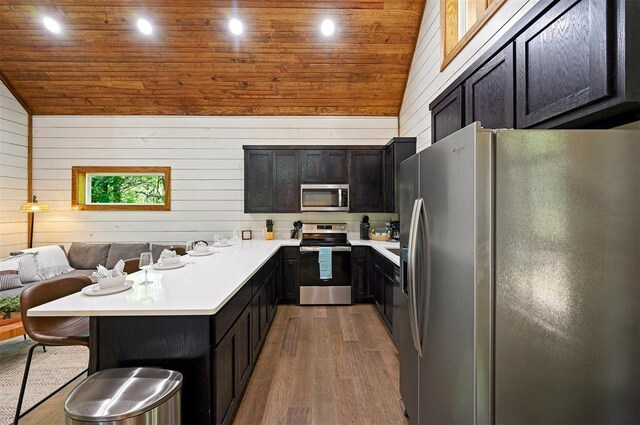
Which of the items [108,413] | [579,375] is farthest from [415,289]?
[108,413]

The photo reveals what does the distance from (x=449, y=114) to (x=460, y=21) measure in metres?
1.46

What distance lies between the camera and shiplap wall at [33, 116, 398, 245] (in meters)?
4.81

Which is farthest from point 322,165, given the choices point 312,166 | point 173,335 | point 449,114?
point 173,335

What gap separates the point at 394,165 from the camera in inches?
165

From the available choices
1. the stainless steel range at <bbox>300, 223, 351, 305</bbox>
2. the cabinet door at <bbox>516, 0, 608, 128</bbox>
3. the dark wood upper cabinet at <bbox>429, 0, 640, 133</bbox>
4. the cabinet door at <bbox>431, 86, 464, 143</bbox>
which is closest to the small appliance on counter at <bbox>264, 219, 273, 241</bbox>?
the stainless steel range at <bbox>300, 223, 351, 305</bbox>

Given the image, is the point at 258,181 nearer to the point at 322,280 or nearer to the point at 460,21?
the point at 322,280

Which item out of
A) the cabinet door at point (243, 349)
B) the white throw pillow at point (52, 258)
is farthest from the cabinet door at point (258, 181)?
the white throw pillow at point (52, 258)

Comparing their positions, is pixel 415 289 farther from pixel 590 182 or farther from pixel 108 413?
pixel 108 413

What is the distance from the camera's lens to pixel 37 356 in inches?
113

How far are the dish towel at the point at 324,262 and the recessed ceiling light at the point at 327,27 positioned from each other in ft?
9.14

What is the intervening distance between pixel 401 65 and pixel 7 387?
5318 mm

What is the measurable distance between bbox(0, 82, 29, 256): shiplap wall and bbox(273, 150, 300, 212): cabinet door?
3.89 meters

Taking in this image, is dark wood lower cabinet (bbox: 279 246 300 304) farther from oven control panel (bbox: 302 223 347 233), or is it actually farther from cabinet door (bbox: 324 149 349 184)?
cabinet door (bbox: 324 149 349 184)

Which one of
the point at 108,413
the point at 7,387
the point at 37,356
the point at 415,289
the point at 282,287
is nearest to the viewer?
A: the point at 108,413
